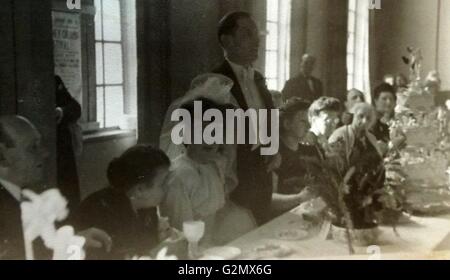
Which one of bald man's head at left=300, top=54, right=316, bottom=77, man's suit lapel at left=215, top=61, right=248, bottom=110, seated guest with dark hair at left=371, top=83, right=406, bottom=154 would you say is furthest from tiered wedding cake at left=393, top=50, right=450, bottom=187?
man's suit lapel at left=215, top=61, right=248, bottom=110

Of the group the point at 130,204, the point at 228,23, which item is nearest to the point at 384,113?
the point at 228,23

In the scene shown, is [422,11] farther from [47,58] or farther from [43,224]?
[43,224]

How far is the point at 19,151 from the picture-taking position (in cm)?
150

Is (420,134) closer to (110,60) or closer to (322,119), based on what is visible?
(322,119)

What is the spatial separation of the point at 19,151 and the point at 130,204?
301 millimetres

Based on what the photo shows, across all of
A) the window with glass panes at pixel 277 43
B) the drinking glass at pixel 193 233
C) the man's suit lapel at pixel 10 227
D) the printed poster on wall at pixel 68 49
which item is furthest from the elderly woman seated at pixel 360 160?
the man's suit lapel at pixel 10 227

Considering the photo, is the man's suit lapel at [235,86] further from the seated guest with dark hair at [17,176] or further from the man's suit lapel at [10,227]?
the man's suit lapel at [10,227]

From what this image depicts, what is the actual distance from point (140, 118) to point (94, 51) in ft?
0.69

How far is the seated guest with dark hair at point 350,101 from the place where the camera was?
1.63 m

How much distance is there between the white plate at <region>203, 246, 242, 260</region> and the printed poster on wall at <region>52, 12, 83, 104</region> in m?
0.52

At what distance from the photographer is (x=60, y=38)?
5.00ft

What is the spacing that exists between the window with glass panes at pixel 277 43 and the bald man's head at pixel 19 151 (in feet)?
2.08

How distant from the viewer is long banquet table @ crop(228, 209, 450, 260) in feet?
4.84
